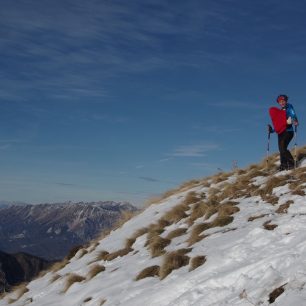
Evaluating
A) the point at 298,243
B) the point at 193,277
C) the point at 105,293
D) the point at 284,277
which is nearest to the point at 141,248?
the point at 105,293

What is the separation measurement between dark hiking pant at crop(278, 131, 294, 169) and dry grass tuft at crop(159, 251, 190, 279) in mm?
9563

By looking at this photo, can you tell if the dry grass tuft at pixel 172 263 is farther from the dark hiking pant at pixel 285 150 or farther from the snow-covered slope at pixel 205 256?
the dark hiking pant at pixel 285 150

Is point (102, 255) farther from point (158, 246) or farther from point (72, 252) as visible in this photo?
point (72, 252)

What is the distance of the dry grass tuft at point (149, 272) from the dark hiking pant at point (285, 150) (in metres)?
9.67

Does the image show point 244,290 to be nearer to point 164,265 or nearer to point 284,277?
point 284,277

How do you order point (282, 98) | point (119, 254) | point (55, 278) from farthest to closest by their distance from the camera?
point (282, 98), point (55, 278), point (119, 254)

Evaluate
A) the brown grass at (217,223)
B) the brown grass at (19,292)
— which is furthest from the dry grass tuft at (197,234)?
the brown grass at (19,292)

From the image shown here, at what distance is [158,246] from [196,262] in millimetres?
3310

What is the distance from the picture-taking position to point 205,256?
10.9 metres

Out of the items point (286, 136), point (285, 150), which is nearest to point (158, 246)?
point (285, 150)

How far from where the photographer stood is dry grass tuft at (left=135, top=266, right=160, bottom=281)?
11.6 meters

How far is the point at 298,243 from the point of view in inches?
365

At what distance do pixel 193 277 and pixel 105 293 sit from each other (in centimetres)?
290

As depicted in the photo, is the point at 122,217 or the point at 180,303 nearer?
the point at 180,303
